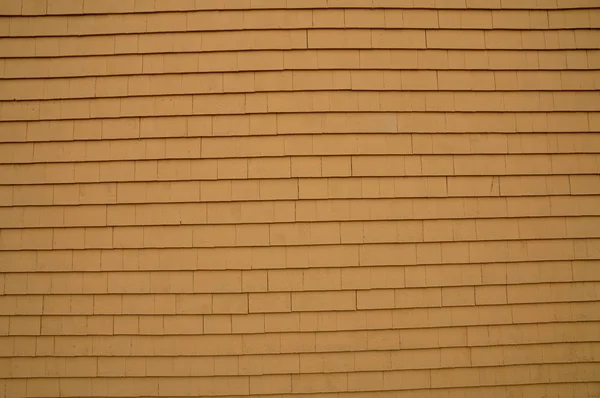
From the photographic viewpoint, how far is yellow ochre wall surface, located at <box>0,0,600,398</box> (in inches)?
119

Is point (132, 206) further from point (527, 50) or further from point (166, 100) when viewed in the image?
point (527, 50)

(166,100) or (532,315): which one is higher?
(166,100)

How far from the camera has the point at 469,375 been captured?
3.06 m

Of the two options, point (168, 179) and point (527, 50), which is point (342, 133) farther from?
point (527, 50)

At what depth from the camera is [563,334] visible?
10.1 ft

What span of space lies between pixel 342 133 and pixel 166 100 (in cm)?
120

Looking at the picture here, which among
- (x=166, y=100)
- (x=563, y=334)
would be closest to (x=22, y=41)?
(x=166, y=100)

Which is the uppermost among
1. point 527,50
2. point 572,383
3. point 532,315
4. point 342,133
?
point 527,50

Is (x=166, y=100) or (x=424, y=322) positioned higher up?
(x=166, y=100)

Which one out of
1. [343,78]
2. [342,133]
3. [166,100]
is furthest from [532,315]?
[166,100]

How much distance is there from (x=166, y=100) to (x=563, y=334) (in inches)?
122

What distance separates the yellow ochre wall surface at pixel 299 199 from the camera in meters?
3.02

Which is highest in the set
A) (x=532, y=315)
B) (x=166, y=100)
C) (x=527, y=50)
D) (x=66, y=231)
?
(x=527, y=50)

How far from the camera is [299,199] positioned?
9.97 ft
